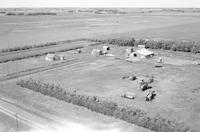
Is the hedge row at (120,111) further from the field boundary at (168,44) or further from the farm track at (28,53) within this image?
the field boundary at (168,44)

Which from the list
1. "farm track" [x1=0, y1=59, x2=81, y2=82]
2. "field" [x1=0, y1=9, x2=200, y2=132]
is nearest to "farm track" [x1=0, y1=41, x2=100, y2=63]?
"field" [x1=0, y1=9, x2=200, y2=132]

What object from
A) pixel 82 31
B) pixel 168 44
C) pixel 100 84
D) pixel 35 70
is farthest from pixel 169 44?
pixel 82 31

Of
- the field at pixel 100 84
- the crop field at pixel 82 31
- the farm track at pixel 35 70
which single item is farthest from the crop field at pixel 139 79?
the crop field at pixel 82 31

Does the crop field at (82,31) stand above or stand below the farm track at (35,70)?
above

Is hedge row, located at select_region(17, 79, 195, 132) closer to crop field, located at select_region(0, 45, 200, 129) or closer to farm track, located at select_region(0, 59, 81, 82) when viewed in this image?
crop field, located at select_region(0, 45, 200, 129)

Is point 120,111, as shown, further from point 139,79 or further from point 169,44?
point 169,44

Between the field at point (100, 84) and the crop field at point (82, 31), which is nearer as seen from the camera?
the field at point (100, 84)

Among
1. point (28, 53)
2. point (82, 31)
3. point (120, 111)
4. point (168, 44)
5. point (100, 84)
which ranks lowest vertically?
→ point (100, 84)

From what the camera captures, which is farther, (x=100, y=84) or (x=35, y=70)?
(x=35, y=70)

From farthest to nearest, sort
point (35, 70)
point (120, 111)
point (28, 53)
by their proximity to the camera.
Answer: point (28, 53) < point (35, 70) < point (120, 111)
